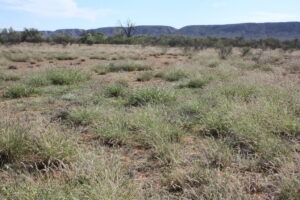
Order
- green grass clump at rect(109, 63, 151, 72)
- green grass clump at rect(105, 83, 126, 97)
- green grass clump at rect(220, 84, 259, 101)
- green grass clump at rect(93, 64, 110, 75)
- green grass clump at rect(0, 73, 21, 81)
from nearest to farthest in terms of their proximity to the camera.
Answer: green grass clump at rect(220, 84, 259, 101) → green grass clump at rect(105, 83, 126, 97) → green grass clump at rect(0, 73, 21, 81) → green grass clump at rect(93, 64, 110, 75) → green grass clump at rect(109, 63, 151, 72)

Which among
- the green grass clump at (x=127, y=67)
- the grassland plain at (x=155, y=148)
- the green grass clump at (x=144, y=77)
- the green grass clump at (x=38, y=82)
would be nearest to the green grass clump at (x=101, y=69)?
the green grass clump at (x=127, y=67)

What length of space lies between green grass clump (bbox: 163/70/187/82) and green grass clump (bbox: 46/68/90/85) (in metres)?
3.12

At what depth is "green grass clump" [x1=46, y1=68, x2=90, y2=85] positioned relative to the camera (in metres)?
10.6

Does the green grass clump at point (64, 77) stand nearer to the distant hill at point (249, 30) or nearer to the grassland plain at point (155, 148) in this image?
the grassland plain at point (155, 148)

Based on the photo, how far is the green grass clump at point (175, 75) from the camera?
11852 mm

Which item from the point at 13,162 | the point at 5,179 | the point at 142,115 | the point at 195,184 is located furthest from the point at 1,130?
the point at 195,184

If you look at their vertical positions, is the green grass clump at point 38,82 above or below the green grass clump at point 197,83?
above

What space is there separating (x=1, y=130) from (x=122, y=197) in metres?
2.27

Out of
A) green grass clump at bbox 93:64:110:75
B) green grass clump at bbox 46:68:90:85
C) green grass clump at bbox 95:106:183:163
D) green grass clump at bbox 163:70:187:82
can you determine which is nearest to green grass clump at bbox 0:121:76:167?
green grass clump at bbox 95:106:183:163

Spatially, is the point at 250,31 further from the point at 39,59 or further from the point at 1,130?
the point at 1,130

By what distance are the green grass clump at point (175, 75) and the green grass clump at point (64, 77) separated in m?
3.12

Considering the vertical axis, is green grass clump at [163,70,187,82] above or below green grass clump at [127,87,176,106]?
below

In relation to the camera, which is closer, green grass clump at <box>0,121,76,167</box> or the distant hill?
green grass clump at <box>0,121,76,167</box>

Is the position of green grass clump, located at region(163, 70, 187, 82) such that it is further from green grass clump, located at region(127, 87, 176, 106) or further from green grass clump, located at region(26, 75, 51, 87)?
green grass clump, located at region(127, 87, 176, 106)
